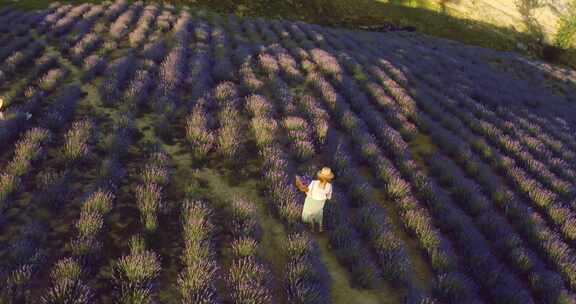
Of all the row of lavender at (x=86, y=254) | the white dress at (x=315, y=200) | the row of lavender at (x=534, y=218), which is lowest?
the row of lavender at (x=86, y=254)

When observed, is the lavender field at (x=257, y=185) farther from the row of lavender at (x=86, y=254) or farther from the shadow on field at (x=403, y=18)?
the shadow on field at (x=403, y=18)

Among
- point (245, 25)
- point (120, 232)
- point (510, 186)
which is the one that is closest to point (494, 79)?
point (510, 186)

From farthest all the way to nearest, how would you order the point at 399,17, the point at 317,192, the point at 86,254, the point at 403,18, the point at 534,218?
the point at 403,18, the point at 399,17, the point at 534,218, the point at 317,192, the point at 86,254

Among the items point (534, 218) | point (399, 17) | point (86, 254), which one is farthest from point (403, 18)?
point (86, 254)

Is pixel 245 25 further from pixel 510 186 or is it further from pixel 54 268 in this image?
pixel 54 268

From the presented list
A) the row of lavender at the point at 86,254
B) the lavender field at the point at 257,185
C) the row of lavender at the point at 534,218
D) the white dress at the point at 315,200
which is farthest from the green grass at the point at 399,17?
the white dress at the point at 315,200

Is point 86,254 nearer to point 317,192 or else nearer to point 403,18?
point 317,192

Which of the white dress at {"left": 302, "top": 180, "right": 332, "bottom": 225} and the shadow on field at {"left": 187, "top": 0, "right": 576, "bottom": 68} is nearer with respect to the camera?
the white dress at {"left": 302, "top": 180, "right": 332, "bottom": 225}

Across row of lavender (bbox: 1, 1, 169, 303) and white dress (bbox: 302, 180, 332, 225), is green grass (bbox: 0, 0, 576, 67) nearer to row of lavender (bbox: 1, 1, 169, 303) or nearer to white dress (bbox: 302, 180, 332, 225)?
row of lavender (bbox: 1, 1, 169, 303)

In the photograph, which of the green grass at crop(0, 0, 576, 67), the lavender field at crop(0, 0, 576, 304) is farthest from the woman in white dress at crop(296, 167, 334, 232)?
the green grass at crop(0, 0, 576, 67)
